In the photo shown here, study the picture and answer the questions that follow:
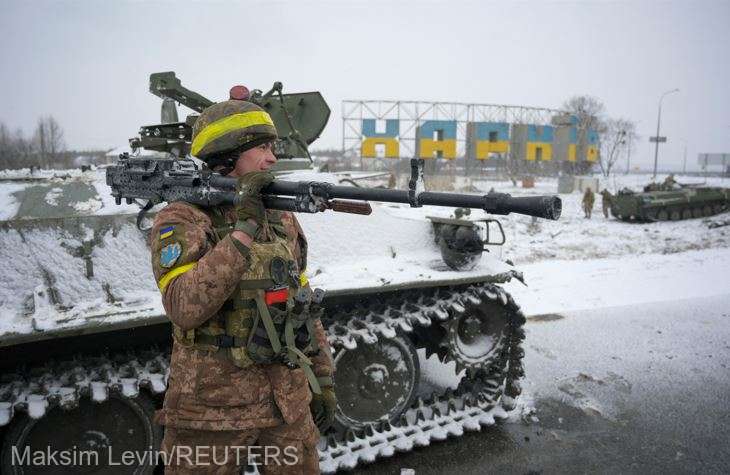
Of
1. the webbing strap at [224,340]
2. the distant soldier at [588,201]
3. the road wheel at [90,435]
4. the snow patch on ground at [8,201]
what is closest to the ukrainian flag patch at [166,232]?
the webbing strap at [224,340]

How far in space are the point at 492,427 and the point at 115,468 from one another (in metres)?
3.04

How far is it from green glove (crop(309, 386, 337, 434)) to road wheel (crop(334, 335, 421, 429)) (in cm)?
118

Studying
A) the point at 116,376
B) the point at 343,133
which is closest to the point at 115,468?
A: the point at 116,376

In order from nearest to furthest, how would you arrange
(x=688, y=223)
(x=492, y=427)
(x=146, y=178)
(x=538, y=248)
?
(x=146, y=178) < (x=492, y=427) < (x=538, y=248) < (x=688, y=223)

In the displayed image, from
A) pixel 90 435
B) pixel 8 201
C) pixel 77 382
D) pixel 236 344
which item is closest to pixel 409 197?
pixel 236 344

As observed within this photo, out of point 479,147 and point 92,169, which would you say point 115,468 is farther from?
point 479,147

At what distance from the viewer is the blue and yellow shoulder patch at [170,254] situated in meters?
1.94

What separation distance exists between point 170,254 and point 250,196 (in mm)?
393

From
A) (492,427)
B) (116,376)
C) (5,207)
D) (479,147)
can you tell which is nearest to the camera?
(116,376)

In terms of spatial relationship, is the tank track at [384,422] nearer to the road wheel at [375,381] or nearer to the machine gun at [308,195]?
the road wheel at [375,381]

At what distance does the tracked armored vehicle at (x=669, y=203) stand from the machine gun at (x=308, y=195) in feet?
59.9

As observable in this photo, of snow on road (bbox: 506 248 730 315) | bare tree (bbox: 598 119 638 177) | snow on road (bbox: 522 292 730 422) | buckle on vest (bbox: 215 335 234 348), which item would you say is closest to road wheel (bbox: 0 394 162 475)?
buckle on vest (bbox: 215 335 234 348)

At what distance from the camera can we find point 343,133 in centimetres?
2745

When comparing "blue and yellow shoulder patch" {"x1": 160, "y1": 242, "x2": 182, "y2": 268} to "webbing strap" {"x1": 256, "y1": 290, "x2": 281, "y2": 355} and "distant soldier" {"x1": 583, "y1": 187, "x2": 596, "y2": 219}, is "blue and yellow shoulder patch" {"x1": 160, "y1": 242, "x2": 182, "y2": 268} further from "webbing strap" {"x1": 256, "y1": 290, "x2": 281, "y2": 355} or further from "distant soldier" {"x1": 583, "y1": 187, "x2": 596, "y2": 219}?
"distant soldier" {"x1": 583, "y1": 187, "x2": 596, "y2": 219}
